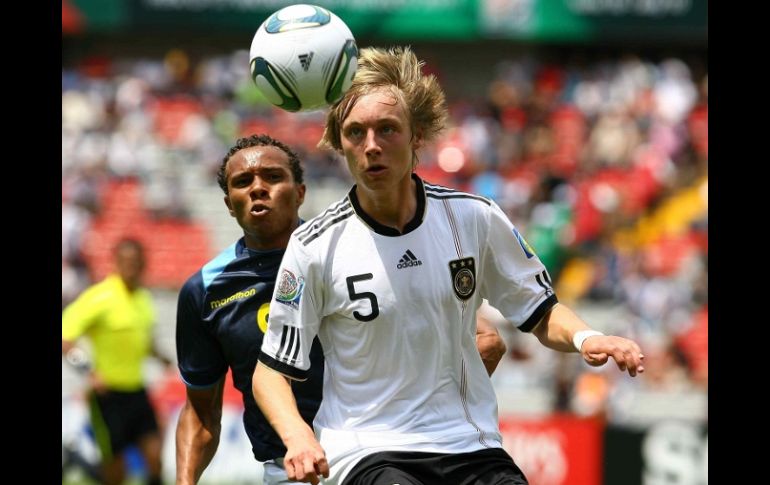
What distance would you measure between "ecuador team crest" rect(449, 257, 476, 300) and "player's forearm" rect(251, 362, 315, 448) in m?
0.75

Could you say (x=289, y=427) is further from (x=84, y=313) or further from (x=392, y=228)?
(x=84, y=313)

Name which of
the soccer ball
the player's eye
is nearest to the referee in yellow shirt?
the soccer ball

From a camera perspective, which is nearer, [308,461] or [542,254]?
[308,461]

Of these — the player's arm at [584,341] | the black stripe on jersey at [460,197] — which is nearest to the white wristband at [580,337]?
the player's arm at [584,341]

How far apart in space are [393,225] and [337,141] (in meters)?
0.43

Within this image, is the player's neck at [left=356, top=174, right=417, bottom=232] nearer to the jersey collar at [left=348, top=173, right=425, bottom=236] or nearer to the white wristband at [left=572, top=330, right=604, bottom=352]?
the jersey collar at [left=348, top=173, right=425, bottom=236]

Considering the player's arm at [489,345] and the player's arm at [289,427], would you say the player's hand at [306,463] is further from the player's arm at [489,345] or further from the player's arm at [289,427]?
the player's arm at [489,345]

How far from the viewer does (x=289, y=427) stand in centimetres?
438

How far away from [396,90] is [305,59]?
0.59m

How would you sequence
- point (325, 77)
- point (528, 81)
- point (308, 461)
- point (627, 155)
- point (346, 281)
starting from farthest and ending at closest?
point (528, 81)
point (627, 155)
point (325, 77)
point (346, 281)
point (308, 461)

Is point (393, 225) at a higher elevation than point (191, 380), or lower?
higher

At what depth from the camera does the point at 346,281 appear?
15.3 ft
